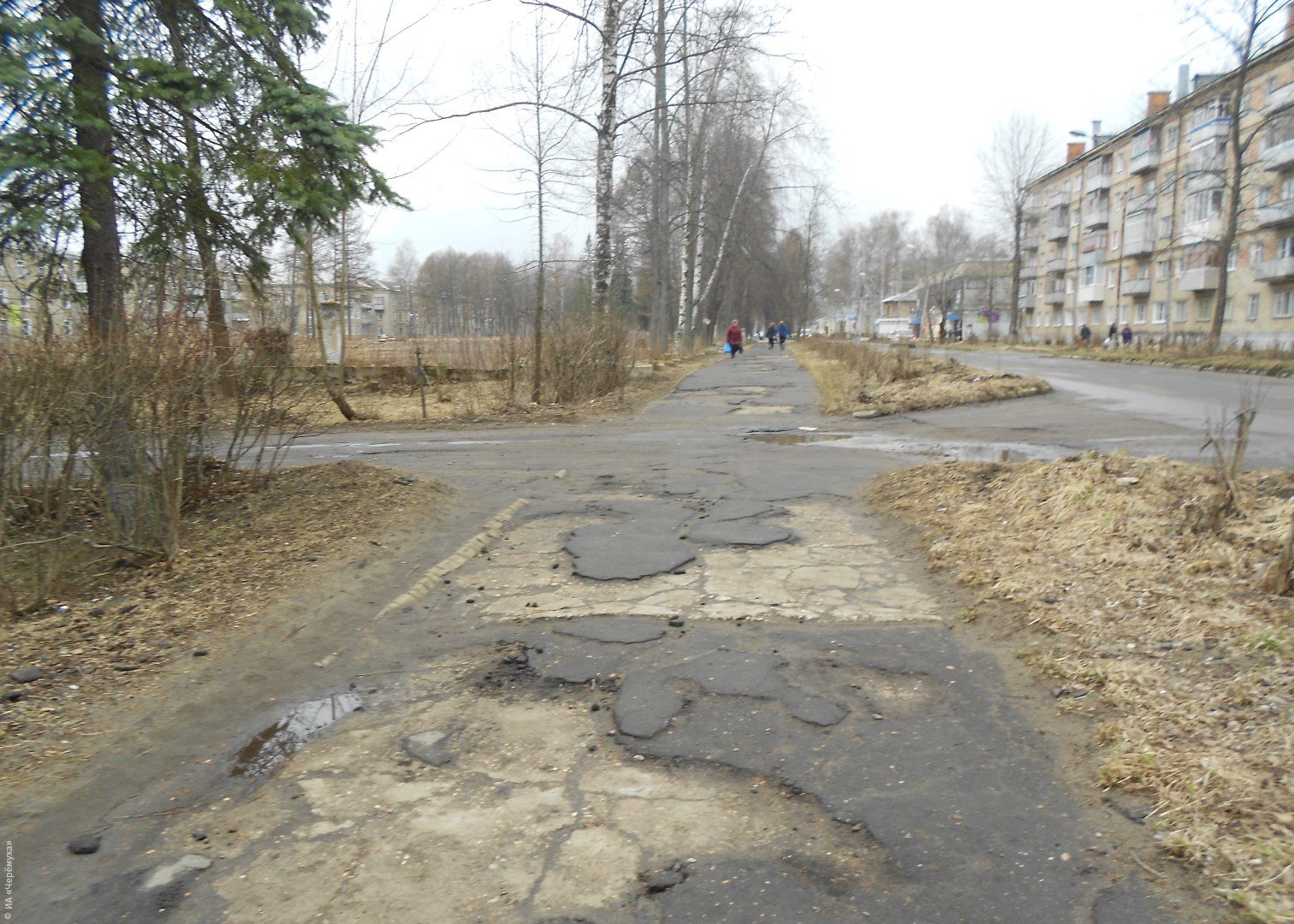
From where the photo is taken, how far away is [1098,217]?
66.9 m

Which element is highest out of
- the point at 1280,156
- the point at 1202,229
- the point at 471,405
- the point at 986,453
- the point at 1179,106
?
the point at 1179,106

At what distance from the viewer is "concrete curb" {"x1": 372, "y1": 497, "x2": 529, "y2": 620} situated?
18.4 feet

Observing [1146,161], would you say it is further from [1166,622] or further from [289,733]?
[289,733]

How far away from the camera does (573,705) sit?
13.2ft

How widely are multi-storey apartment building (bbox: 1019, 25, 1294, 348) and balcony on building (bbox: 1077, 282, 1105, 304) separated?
13 centimetres

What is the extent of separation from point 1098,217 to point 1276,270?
25.2m

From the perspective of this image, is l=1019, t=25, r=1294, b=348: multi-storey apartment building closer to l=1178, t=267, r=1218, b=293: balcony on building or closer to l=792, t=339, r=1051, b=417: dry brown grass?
l=1178, t=267, r=1218, b=293: balcony on building

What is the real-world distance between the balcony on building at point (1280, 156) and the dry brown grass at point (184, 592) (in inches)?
1893

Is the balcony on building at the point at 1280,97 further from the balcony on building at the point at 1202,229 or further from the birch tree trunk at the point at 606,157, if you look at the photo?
the birch tree trunk at the point at 606,157

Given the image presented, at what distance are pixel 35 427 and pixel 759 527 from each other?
5.01 metres

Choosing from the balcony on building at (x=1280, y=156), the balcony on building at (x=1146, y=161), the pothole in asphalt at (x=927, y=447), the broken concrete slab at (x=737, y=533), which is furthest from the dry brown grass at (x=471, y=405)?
the balcony on building at (x=1146, y=161)

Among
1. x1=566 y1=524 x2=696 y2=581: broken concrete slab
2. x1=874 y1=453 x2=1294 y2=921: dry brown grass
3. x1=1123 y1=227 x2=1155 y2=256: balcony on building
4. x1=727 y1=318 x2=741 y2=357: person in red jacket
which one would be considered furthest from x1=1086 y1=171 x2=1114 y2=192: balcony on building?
x1=566 y1=524 x2=696 y2=581: broken concrete slab

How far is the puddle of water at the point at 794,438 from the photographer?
39.4 feet

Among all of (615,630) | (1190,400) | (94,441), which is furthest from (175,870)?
(1190,400)
